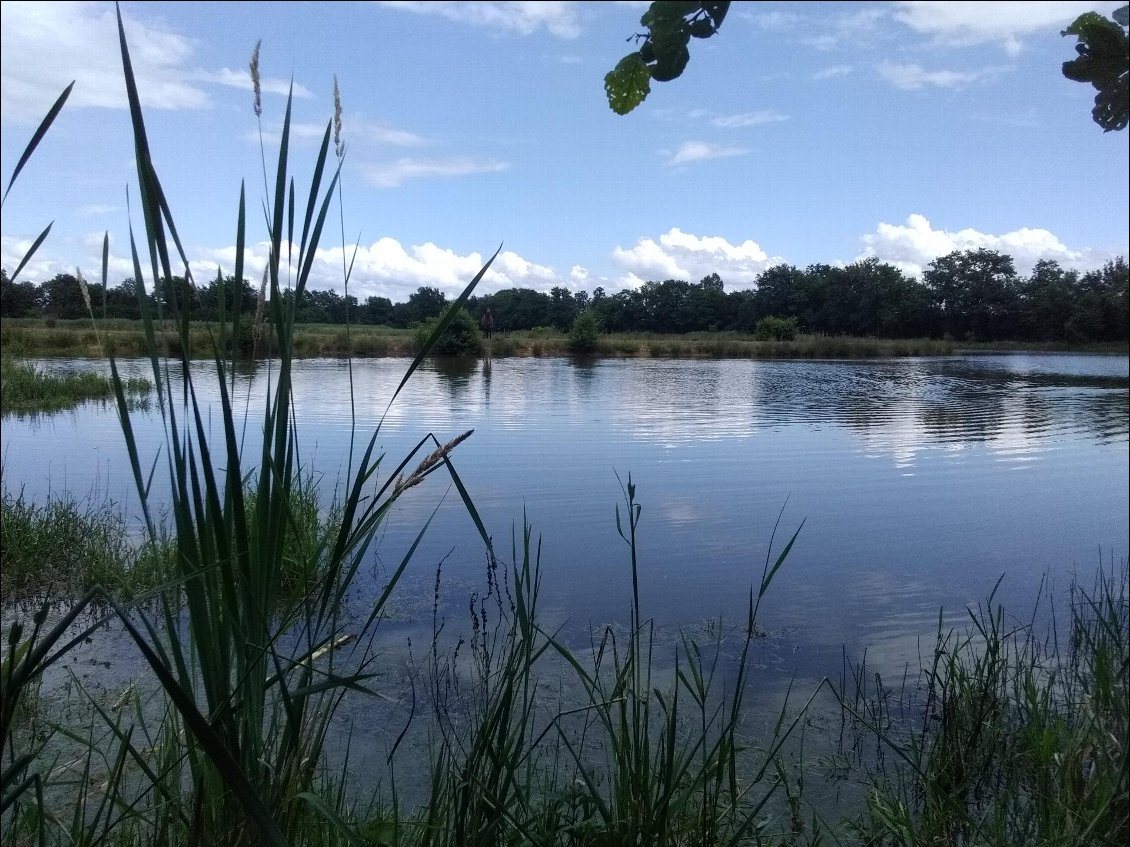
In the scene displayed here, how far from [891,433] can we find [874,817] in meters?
9.71

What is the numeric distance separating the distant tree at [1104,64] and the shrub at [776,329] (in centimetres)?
4181

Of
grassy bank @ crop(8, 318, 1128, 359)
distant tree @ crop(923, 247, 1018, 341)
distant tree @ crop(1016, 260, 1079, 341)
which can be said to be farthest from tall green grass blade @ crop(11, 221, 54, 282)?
distant tree @ crop(923, 247, 1018, 341)

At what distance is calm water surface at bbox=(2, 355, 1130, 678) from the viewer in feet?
14.0

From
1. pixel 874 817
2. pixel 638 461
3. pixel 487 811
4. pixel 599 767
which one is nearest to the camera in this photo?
pixel 487 811

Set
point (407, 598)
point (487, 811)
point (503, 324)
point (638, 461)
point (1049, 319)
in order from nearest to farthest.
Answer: point (487, 811)
point (407, 598)
point (638, 461)
point (1049, 319)
point (503, 324)

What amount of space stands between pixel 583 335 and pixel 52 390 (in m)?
24.7

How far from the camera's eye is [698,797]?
7.00ft

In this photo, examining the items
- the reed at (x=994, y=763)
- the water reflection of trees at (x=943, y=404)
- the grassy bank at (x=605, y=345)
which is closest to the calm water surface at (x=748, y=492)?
the water reflection of trees at (x=943, y=404)

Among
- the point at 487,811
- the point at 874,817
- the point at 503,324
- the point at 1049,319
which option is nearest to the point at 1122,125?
the point at 487,811

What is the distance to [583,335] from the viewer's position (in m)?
35.8

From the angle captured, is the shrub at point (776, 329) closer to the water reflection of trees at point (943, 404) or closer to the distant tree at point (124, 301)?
the water reflection of trees at point (943, 404)

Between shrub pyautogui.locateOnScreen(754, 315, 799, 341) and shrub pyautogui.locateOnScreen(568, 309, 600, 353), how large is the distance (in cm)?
1061

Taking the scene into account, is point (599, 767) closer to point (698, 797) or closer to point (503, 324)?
point (698, 797)

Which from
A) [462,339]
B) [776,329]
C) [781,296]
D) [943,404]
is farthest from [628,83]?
[781,296]
